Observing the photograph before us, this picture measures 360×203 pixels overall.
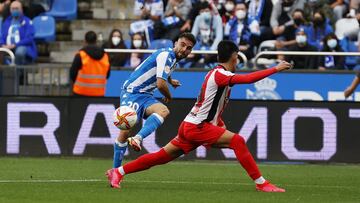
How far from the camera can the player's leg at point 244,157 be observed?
515 inches

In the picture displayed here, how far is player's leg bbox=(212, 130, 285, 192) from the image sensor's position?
13.1 metres

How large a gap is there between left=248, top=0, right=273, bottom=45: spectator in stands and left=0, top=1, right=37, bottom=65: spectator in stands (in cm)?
458

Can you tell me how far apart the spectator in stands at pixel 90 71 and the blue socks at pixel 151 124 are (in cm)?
608

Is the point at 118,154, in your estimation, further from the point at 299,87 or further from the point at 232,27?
the point at 232,27

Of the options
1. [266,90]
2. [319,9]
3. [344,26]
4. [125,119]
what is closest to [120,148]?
[125,119]

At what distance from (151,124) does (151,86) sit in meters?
0.72

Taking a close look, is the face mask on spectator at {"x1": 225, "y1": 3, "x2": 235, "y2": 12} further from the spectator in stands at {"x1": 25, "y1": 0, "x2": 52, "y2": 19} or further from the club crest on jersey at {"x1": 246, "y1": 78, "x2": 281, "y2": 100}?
the spectator in stands at {"x1": 25, "y1": 0, "x2": 52, "y2": 19}

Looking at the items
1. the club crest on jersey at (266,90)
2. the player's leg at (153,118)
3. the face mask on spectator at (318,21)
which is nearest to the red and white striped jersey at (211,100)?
the player's leg at (153,118)

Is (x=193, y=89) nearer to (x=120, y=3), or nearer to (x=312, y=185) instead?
(x=120, y=3)

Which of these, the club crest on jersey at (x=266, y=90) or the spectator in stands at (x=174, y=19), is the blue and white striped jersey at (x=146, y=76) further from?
the spectator in stands at (x=174, y=19)

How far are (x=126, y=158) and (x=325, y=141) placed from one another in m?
3.37

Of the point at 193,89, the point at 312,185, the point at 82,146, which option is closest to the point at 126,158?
the point at 82,146

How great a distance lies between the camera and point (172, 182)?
48.3 feet

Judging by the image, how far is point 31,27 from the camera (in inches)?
928
